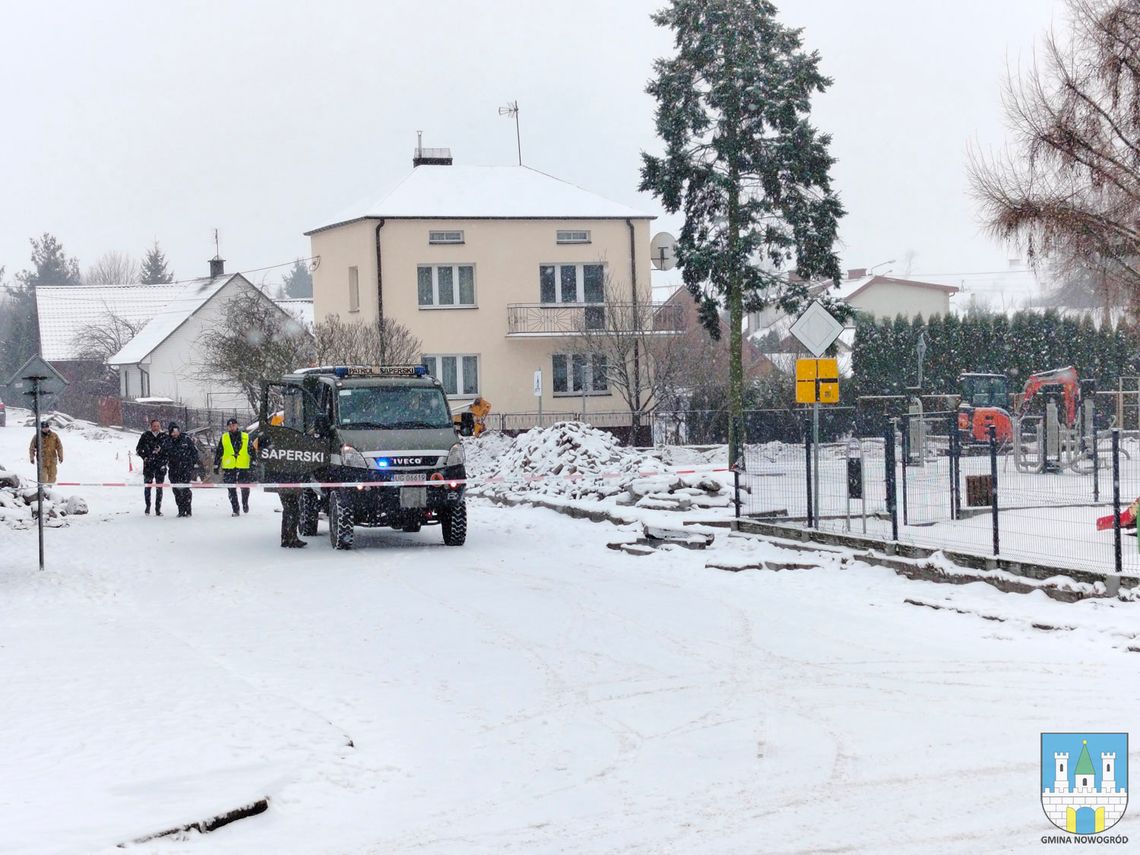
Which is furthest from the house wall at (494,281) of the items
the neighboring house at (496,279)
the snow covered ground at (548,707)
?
the snow covered ground at (548,707)

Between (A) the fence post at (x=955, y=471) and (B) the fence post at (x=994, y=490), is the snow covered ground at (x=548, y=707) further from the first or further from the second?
(A) the fence post at (x=955, y=471)

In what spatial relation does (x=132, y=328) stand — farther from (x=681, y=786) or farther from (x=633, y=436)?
(x=681, y=786)

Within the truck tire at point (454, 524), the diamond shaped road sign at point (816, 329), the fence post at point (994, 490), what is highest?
the diamond shaped road sign at point (816, 329)

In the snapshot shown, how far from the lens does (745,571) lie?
16516 millimetres

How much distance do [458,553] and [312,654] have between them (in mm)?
7580

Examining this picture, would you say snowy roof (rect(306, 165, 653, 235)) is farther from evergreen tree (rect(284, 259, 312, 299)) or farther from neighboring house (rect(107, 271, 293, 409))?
evergreen tree (rect(284, 259, 312, 299))

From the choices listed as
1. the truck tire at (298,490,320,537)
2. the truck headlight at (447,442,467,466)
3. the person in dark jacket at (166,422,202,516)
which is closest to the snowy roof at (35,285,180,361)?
the person in dark jacket at (166,422,202,516)

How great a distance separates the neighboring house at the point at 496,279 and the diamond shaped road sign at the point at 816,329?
26424mm

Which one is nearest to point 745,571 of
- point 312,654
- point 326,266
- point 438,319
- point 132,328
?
point 312,654

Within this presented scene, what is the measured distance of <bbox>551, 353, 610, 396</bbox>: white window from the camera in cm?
4619

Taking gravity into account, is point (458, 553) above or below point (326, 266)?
below

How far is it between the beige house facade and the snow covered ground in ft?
94.3

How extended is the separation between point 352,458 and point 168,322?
51199 mm

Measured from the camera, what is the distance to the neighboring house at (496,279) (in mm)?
45438
